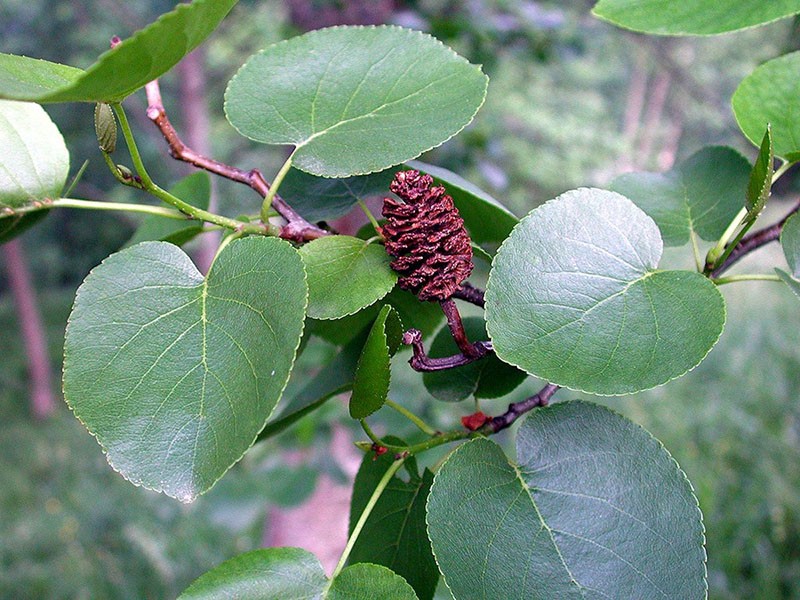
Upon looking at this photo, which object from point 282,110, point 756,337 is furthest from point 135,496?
point 282,110

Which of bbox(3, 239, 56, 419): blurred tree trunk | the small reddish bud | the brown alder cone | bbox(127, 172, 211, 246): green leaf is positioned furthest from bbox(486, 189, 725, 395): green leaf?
bbox(3, 239, 56, 419): blurred tree trunk

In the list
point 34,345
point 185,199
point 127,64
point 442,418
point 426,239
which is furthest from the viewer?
point 34,345

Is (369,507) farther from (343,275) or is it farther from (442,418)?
(442,418)

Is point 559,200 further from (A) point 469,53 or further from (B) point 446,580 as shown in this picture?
(A) point 469,53

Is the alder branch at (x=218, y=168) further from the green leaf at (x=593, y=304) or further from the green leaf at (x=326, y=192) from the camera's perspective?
the green leaf at (x=593, y=304)

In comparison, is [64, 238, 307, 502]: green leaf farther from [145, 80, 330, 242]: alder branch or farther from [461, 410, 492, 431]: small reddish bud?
[461, 410, 492, 431]: small reddish bud

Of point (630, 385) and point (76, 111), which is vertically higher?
point (630, 385)

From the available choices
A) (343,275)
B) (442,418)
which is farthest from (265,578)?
(442,418)

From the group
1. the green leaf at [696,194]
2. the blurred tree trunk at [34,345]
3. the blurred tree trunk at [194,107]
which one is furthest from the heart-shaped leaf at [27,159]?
the blurred tree trunk at [34,345]
